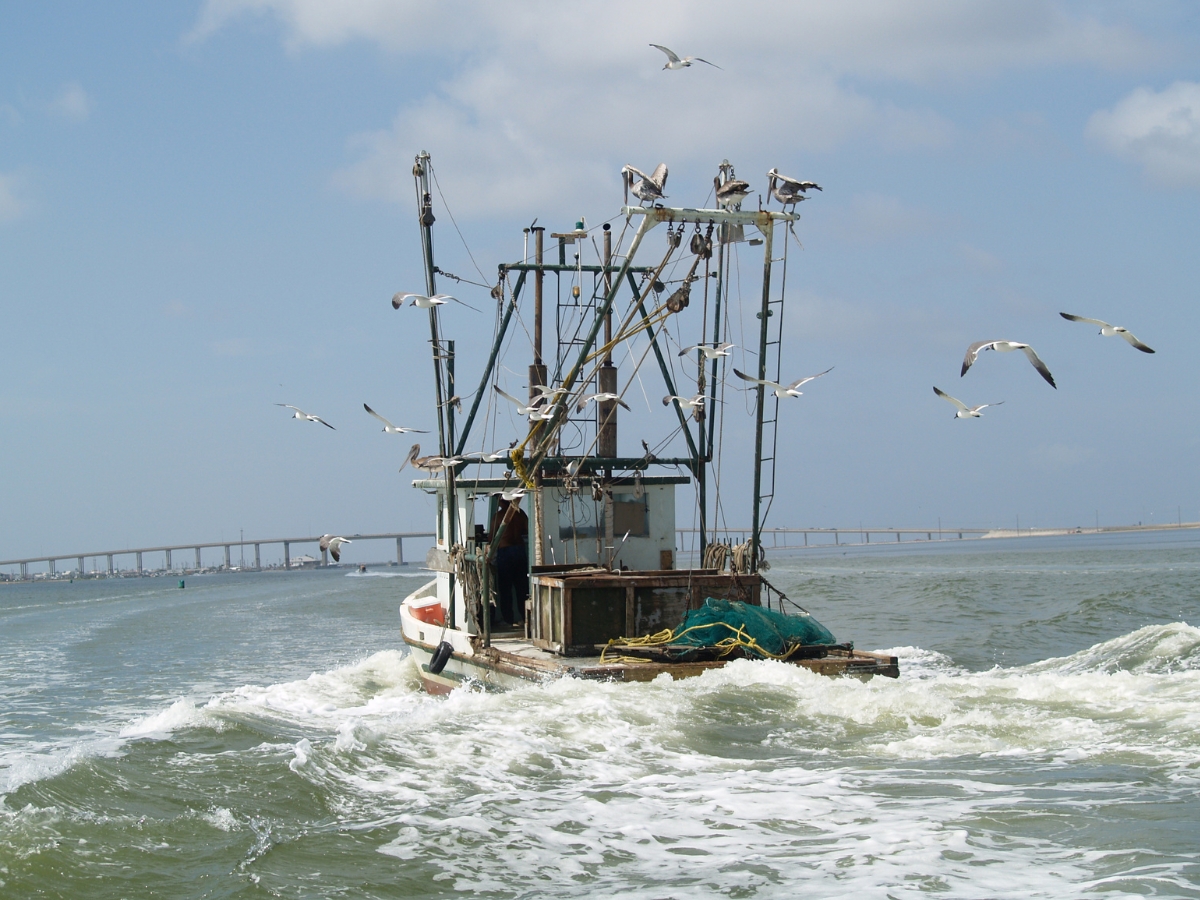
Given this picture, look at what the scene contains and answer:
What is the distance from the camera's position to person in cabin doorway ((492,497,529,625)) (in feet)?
55.5

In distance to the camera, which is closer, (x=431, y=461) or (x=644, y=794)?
(x=644, y=794)

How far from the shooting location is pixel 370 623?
39.2 metres

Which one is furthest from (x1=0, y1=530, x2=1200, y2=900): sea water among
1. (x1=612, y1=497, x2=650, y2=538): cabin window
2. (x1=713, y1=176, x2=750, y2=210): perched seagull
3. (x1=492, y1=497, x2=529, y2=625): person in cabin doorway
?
(x1=713, y1=176, x2=750, y2=210): perched seagull

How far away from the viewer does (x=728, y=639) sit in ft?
42.4

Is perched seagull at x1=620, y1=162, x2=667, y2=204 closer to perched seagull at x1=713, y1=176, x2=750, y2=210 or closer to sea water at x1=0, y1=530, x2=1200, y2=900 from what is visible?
perched seagull at x1=713, y1=176, x2=750, y2=210

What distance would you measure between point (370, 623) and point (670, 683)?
28598 millimetres

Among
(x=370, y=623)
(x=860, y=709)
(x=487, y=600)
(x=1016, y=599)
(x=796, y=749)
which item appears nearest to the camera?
(x=796, y=749)

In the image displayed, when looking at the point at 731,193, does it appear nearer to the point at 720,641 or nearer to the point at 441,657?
the point at 720,641

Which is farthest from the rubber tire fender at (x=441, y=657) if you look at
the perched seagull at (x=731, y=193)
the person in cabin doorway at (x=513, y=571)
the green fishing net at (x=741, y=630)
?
the perched seagull at (x=731, y=193)

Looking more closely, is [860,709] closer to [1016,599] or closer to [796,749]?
[796,749]

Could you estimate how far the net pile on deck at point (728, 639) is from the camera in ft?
42.0

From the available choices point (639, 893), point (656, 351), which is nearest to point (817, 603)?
point (656, 351)

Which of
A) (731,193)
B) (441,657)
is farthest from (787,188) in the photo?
(441,657)

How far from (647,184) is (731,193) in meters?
1.01
